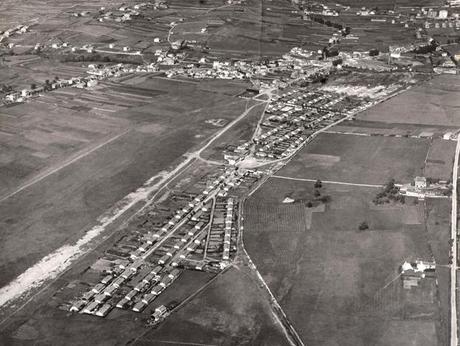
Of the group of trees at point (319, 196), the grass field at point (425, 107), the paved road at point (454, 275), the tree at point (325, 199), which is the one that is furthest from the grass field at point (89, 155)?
the paved road at point (454, 275)

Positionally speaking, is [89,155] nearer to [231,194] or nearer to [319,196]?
[231,194]

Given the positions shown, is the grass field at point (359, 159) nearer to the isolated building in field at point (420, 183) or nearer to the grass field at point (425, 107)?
the isolated building in field at point (420, 183)

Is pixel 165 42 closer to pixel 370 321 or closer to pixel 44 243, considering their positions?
pixel 44 243

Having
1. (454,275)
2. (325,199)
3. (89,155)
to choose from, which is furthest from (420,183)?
(89,155)

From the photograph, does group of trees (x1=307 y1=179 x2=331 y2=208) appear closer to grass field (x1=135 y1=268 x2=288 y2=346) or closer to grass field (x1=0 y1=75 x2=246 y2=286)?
grass field (x1=135 y1=268 x2=288 y2=346)

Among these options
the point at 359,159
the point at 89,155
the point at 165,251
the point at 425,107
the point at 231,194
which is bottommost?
the point at 165,251

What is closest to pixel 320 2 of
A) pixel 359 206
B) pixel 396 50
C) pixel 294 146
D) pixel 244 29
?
pixel 244 29
